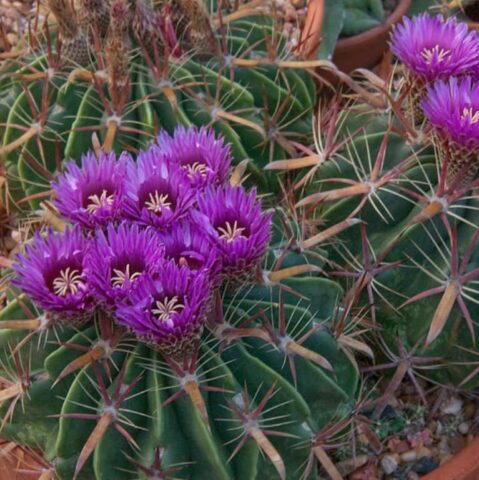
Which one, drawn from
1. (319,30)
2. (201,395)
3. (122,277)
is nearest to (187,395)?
(201,395)

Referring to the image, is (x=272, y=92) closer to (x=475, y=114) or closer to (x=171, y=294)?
(x=475, y=114)

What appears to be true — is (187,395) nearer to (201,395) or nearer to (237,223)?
(201,395)

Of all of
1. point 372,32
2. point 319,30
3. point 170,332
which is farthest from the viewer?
point 372,32

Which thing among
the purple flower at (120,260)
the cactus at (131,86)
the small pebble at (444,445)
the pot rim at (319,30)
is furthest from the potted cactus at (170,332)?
the pot rim at (319,30)

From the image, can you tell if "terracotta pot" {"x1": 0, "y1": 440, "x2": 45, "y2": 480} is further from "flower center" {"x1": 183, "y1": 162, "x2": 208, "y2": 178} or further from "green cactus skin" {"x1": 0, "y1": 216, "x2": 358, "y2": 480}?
"flower center" {"x1": 183, "y1": 162, "x2": 208, "y2": 178}

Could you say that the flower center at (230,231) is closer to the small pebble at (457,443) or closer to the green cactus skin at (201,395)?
the green cactus skin at (201,395)

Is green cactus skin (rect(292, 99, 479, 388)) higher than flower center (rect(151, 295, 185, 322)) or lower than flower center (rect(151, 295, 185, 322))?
lower

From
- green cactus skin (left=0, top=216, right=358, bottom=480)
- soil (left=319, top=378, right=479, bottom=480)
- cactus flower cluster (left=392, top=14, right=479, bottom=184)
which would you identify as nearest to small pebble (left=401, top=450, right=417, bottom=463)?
soil (left=319, top=378, right=479, bottom=480)
